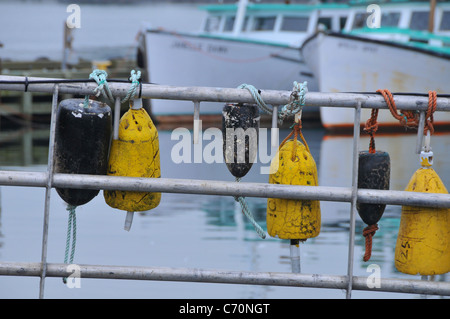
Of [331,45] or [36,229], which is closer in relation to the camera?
[36,229]

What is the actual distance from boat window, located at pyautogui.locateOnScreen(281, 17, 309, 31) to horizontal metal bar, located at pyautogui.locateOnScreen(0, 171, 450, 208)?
24.7m

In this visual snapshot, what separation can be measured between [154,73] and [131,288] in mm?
21151

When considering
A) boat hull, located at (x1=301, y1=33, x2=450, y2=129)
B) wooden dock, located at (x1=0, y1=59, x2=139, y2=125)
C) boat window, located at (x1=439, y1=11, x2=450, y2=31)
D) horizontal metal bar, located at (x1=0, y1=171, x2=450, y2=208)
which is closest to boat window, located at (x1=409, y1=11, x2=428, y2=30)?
boat window, located at (x1=439, y1=11, x2=450, y2=31)

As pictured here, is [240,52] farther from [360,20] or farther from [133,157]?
[133,157]

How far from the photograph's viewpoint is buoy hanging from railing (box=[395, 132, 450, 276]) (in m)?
3.28

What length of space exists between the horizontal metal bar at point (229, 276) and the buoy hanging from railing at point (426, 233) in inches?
6.8

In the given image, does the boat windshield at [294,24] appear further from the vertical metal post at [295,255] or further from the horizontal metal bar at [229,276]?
the horizontal metal bar at [229,276]

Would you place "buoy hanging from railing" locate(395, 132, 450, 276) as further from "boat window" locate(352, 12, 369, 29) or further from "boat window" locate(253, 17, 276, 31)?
"boat window" locate(253, 17, 276, 31)

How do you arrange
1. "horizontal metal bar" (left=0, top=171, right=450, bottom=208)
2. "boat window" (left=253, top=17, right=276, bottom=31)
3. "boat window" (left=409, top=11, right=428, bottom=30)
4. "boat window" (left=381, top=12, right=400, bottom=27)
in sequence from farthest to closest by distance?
"boat window" (left=253, top=17, right=276, bottom=31) → "boat window" (left=381, top=12, right=400, bottom=27) → "boat window" (left=409, top=11, right=428, bottom=30) → "horizontal metal bar" (left=0, top=171, right=450, bottom=208)

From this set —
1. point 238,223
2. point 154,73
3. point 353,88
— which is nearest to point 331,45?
point 353,88

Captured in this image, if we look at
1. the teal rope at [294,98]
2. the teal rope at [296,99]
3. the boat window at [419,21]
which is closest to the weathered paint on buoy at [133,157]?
the teal rope at [294,98]
